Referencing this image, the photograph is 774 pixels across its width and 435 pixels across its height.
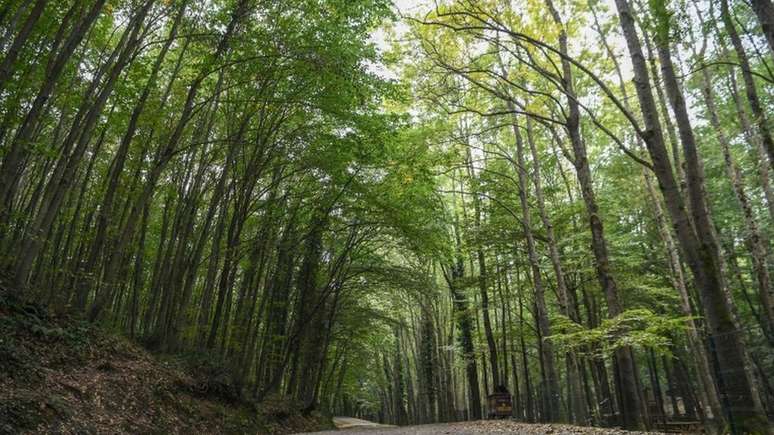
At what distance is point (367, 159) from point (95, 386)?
7.36m

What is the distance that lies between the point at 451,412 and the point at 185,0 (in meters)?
20.4

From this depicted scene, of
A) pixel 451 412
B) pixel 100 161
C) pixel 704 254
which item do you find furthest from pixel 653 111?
pixel 451 412

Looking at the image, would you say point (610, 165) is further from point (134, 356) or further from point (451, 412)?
point (134, 356)

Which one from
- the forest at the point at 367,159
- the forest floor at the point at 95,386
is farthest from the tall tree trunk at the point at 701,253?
the forest floor at the point at 95,386

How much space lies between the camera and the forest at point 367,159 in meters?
6.48

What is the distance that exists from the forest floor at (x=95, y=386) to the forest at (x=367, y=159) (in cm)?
75

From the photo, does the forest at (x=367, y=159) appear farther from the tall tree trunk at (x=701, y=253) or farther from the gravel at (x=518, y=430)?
the gravel at (x=518, y=430)

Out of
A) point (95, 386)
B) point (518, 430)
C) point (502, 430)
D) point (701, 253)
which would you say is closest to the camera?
point (701, 253)

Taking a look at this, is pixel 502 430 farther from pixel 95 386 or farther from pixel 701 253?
pixel 95 386

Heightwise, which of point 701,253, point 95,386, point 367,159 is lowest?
point 95,386

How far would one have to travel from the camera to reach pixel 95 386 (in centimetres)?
612

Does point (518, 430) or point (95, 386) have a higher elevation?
point (95, 386)

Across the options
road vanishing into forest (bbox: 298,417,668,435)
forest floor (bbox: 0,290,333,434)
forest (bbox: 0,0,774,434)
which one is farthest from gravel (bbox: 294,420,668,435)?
forest floor (bbox: 0,290,333,434)

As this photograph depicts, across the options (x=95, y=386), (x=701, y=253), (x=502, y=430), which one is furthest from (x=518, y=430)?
(x=95, y=386)
